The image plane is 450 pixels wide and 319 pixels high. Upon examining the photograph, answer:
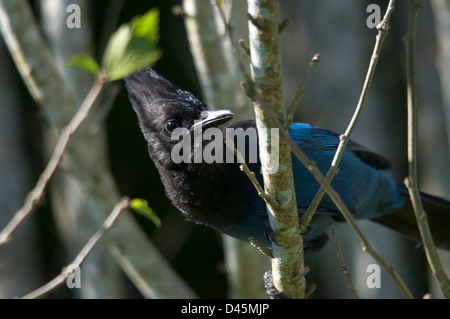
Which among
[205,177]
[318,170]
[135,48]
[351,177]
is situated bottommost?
[351,177]

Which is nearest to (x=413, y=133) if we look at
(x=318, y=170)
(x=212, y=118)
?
(x=318, y=170)

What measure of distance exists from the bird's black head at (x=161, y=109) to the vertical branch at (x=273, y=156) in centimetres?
112

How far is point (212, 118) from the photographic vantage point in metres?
3.96

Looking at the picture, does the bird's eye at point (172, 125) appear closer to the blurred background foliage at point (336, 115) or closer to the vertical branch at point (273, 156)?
the vertical branch at point (273, 156)

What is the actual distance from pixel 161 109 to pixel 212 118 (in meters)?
0.39

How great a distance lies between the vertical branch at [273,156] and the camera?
2.57 meters

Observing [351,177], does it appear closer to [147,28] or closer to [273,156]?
[273,156]

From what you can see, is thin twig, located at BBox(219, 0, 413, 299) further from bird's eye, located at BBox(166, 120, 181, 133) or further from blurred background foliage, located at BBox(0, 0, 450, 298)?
blurred background foliage, located at BBox(0, 0, 450, 298)

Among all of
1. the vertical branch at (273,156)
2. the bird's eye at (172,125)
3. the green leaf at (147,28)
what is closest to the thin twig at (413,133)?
the vertical branch at (273,156)

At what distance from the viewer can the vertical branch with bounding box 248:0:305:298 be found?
2.57 metres

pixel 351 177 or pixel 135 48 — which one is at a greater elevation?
pixel 135 48

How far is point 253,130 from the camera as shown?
4.27 m
